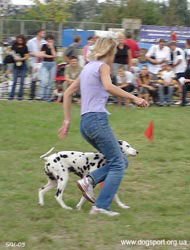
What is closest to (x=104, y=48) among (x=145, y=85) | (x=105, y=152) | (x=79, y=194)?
(x=105, y=152)

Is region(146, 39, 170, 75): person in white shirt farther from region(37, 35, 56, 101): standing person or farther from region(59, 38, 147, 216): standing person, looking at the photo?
region(59, 38, 147, 216): standing person

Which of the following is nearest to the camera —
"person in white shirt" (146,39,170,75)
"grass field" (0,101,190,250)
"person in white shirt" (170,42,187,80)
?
"grass field" (0,101,190,250)

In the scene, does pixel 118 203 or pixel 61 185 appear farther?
pixel 118 203

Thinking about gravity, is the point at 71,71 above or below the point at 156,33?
above

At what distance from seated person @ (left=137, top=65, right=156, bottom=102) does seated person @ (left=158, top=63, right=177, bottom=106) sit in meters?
0.23

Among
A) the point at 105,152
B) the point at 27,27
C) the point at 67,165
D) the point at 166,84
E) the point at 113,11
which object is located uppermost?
the point at 105,152

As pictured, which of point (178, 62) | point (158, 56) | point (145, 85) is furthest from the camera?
point (158, 56)

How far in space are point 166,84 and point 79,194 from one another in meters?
8.82

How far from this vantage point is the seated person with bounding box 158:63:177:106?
15.0 meters

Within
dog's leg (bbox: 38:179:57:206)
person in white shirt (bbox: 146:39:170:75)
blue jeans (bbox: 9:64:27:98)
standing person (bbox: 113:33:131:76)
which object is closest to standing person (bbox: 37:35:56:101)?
blue jeans (bbox: 9:64:27:98)

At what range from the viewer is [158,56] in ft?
53.3

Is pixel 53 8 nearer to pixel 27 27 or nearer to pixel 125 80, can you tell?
pixel 27 27

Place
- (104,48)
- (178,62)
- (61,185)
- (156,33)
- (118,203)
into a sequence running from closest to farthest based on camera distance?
1. (104,48)
2. (61,185)
3. (118,203)
4. (178,62)
5. (156,33)

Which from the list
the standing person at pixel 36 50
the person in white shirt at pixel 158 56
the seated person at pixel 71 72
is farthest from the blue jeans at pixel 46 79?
the person in white shirt at pixel 158 56
